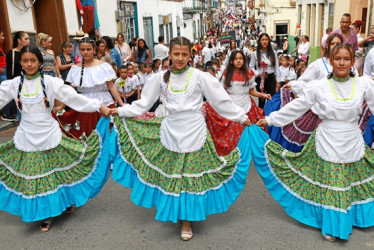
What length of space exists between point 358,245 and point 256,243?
881 mm

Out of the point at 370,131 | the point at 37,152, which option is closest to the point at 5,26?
the point at 37,152

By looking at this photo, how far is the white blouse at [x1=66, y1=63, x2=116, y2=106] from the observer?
502 cm

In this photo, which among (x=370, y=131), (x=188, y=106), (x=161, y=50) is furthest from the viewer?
(x=161, y=50)

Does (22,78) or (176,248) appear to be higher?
(22,78)

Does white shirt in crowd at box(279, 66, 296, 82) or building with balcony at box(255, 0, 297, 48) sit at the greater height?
A: building with balcony at box(255, 0, 297, 48)

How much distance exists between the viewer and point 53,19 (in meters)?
11.5

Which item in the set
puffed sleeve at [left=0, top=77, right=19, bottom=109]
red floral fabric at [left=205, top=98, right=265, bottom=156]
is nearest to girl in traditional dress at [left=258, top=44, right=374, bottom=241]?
red floral fabric at [left=205, top=98, right=265, bottom=156]

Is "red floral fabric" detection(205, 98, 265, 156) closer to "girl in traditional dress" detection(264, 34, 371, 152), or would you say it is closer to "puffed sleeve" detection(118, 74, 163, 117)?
"girl in traditional dress" detection(264, 34, 371, 152)

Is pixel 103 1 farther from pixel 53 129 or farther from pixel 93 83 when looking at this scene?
pixel 53 129

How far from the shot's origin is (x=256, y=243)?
143 inches

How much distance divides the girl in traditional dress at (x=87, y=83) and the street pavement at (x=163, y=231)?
1.08 m

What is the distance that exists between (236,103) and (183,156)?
2.21 meters

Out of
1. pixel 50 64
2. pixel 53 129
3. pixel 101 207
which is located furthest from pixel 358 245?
pixel 50 64

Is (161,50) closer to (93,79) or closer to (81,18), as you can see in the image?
(81,18)
